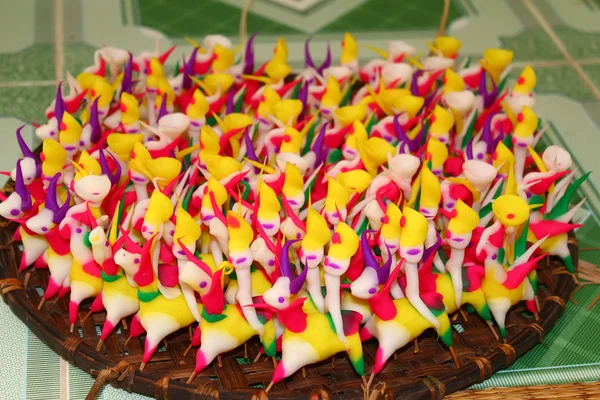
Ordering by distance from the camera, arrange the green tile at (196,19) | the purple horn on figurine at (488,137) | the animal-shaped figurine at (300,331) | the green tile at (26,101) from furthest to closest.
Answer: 1. the green tile at (196,19)
2. the green tile at (26,101)
3. the purple horn on figurine at (488,137)
4. the animal-shaped figurine at (300,331)

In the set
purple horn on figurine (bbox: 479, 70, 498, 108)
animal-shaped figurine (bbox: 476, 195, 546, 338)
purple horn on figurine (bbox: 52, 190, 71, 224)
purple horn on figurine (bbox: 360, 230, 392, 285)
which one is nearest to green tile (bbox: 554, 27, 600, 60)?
purple horn on figurine (bbox: 479, 70, 498, 108)

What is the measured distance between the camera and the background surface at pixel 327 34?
1091mm

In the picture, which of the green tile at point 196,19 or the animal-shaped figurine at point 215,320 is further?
the green tile at point 196,19

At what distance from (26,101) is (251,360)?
0.57 metres

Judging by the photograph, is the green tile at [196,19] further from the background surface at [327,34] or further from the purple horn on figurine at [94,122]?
the purple horn on figurine at [94,122]

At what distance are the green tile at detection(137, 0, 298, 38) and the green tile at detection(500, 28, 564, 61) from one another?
1.16ft

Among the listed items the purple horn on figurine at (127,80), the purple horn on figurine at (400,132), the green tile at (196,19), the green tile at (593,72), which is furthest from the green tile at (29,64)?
the green tile at (593,72)

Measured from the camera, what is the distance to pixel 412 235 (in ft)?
2.18

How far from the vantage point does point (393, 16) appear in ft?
4.47

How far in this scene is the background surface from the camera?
109 centimetres

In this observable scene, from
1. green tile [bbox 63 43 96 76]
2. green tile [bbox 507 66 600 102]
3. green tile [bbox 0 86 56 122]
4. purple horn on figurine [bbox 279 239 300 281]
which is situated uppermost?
purple horn on figurine [bbox 279 239 300 281]

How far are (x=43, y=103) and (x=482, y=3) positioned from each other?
75cm

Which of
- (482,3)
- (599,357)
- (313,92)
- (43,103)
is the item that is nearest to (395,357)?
(599,357)

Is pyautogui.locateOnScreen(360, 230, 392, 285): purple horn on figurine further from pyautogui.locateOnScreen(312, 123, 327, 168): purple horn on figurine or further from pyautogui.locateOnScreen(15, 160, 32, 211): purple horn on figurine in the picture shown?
pyautogui.locateOnScreen(15, 160, 32, 211): purple horn on figurine
